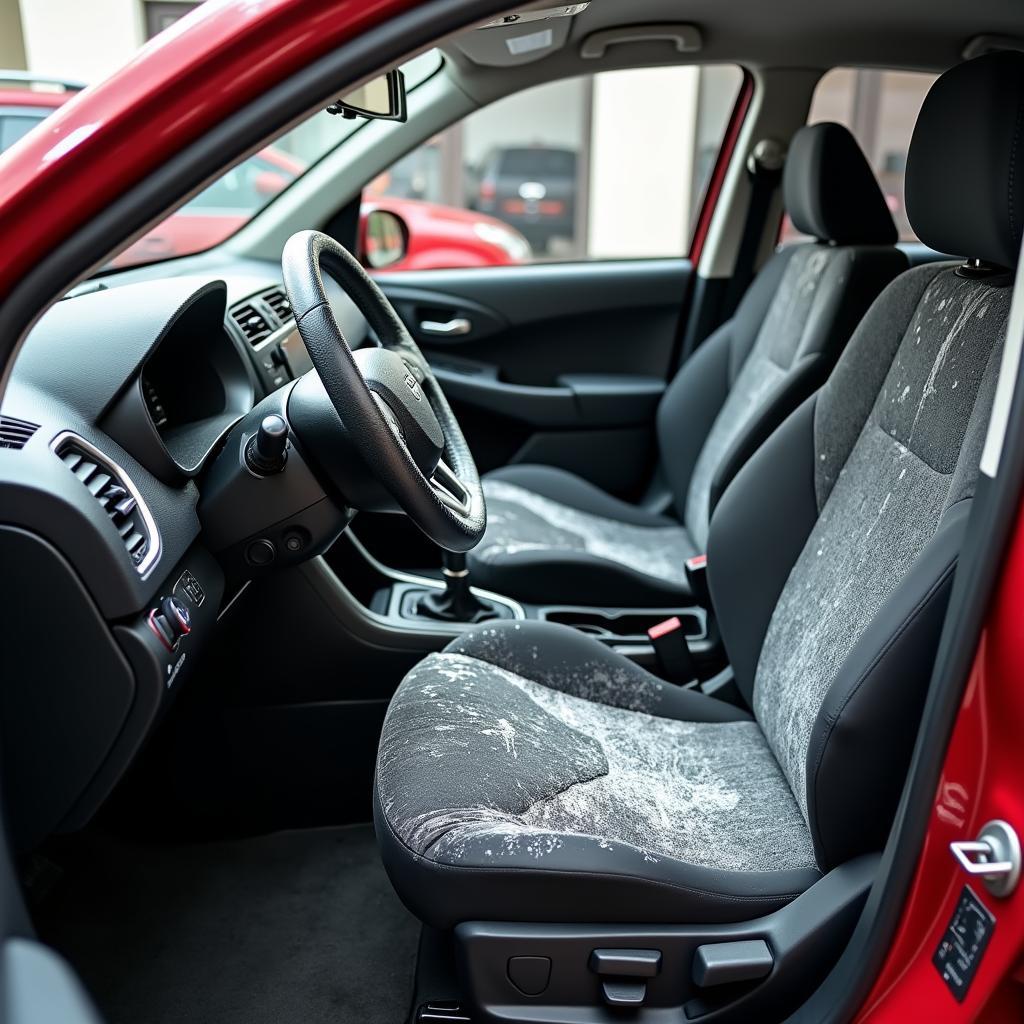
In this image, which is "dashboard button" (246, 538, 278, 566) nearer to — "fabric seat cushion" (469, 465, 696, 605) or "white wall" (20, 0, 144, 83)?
"fabric seat cushion" (469, 465, 696, 605)

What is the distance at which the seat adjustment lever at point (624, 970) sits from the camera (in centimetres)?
112

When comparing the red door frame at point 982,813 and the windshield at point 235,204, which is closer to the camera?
the red door frame at point 982,813

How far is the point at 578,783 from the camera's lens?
135 cm

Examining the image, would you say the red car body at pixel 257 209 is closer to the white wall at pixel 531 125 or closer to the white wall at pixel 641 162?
the white wall at pixel 641 162

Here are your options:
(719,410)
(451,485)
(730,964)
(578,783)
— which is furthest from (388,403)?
(719,410)

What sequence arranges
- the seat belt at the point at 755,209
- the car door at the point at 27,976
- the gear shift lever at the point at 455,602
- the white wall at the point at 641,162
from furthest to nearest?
the white wall at the point at 641,162, the seat belt at the point at 755,209, the gear shift lever at the point at 455,602, the car door at the point at 27,976

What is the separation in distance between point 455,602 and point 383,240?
42.5 inches

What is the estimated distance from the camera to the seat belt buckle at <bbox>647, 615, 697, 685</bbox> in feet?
6.12

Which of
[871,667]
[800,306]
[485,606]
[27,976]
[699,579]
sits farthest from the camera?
[800,306]

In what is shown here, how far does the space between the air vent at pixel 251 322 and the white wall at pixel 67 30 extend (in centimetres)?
45

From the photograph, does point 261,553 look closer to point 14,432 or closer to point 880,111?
point 14,432

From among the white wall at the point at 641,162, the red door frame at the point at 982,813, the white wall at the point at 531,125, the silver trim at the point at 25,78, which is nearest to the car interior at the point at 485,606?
the red door frame at the point at 982,813

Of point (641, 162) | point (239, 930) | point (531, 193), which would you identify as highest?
point (239, 930)

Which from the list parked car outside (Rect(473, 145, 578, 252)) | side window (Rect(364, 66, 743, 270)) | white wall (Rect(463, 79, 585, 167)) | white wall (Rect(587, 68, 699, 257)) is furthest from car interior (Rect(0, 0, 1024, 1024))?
parked car outside (Rect(473, 145, 578, 252))
